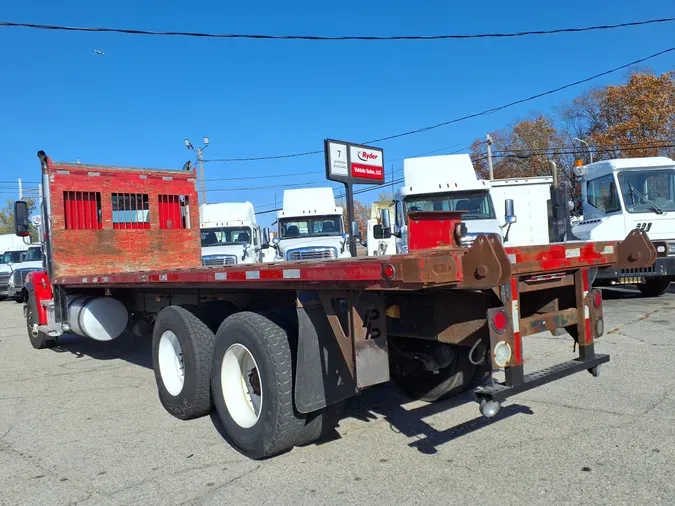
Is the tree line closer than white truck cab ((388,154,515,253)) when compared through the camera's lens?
No

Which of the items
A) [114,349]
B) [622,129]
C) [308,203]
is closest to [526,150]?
[622,129]

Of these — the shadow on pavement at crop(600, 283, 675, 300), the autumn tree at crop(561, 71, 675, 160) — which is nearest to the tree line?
the autumn tree at crop(561, 71, 675, 160)

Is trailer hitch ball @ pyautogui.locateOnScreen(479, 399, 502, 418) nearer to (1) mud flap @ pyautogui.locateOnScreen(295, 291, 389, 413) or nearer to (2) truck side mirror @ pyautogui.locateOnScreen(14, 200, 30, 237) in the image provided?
(1) mud flap @ pyautogui.locateOnScreen(295, 291, 389, 413)

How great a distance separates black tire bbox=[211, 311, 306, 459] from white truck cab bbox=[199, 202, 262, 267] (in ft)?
43.2

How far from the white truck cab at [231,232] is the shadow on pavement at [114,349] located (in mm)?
6829

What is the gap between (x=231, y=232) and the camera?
1842 centimetres

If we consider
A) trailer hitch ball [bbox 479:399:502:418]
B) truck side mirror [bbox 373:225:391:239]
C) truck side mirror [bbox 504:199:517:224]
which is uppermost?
truck side mirror [bbox 504:199:517:224]

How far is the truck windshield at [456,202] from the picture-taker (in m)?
11.0

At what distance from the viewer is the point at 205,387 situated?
5.12 meters

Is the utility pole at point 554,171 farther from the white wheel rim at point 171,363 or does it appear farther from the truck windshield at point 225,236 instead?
the truck windshield at point 225,236

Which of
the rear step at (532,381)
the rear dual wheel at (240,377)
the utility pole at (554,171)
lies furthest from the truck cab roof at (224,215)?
the rear step at (532,381)

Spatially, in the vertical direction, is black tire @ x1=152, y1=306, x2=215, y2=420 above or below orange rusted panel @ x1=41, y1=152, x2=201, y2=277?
below

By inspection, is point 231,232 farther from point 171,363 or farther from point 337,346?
point 337,346

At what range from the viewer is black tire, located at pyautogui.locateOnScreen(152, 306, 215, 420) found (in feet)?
16.7
